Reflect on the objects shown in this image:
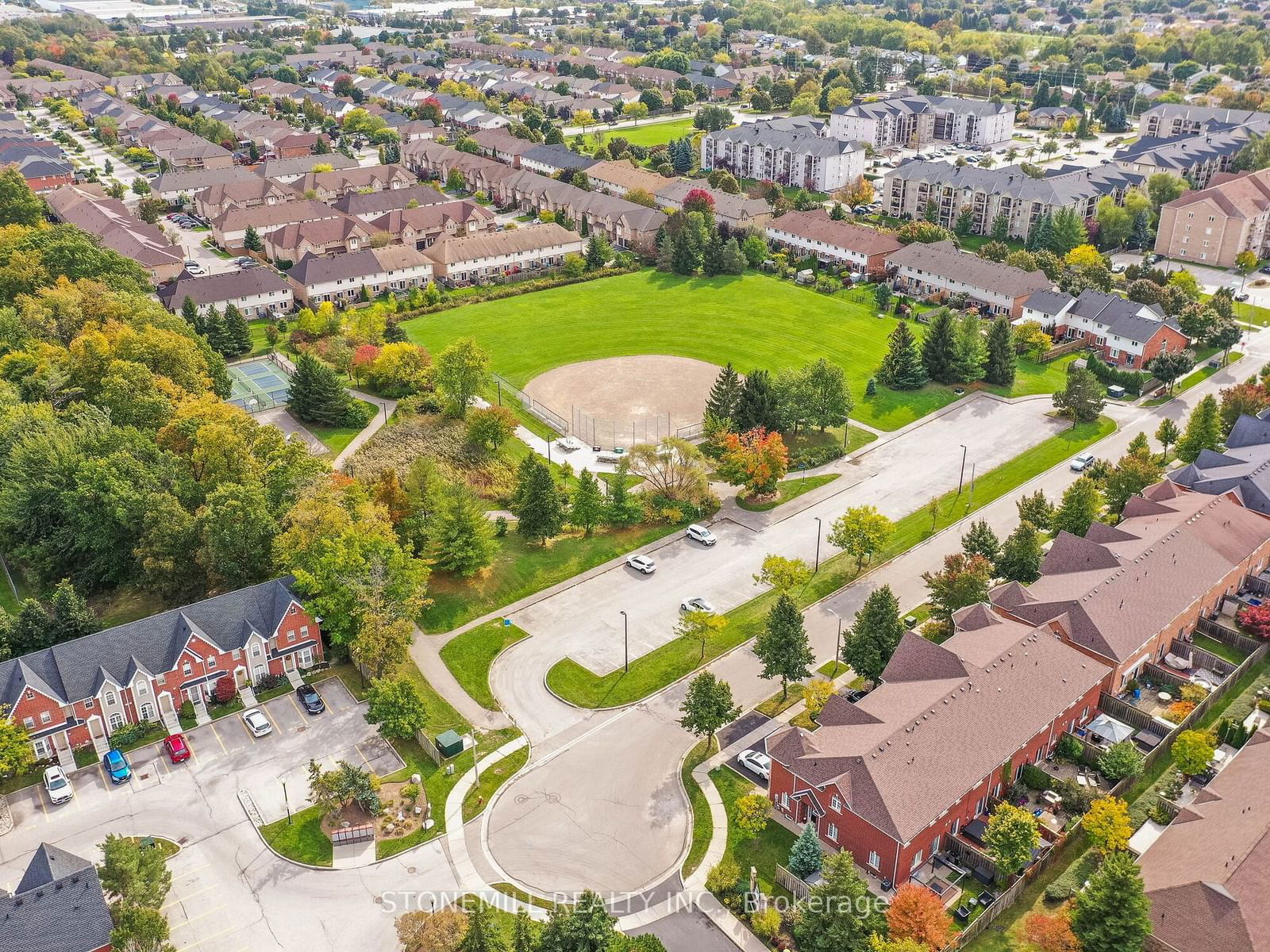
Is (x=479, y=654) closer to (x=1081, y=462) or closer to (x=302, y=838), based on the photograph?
(x=302, y=838)

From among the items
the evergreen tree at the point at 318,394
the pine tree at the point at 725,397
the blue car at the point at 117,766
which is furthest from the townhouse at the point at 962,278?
the blue car at the point at 117,766

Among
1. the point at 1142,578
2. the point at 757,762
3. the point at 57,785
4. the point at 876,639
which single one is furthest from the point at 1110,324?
the point at 57,785

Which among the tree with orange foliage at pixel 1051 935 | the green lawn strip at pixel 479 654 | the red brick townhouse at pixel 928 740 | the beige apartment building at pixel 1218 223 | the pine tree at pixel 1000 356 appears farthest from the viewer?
the beige apartment building at pixel 1218 223

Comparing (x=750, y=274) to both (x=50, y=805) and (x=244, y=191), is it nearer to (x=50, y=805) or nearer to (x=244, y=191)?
(x=244, y=191)

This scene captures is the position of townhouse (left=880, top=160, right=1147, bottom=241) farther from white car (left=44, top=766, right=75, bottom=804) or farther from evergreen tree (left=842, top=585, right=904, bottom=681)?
white car (left=44, top=766, right=75, bottom=804)

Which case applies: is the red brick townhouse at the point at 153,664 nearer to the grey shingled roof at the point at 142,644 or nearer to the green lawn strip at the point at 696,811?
the grey shingled roof at the point at 142,644

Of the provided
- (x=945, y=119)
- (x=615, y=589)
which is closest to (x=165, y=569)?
(x=615, y=589)
